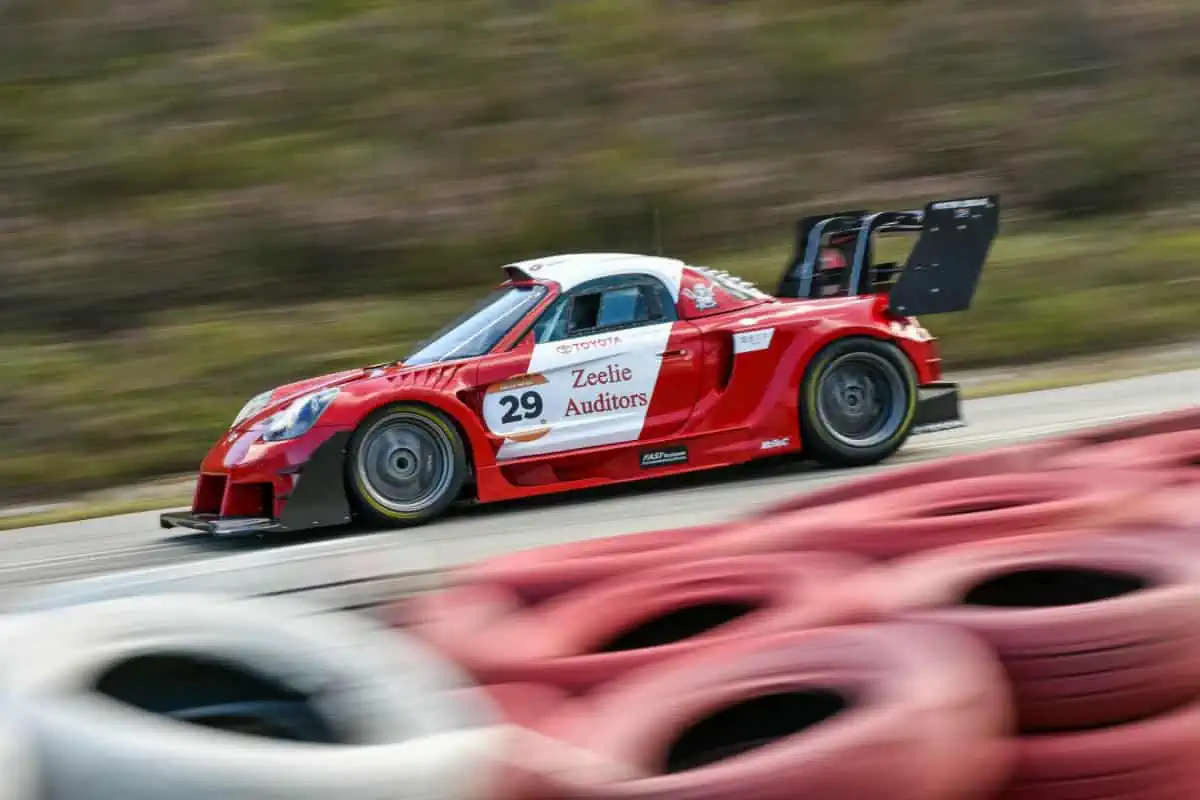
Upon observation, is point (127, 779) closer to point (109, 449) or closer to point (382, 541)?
point (382, 541)

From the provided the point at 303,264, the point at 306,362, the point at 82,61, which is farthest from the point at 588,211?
the point at 82,61

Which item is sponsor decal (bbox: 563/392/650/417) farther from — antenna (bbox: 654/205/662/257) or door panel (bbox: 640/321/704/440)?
antenna (bbox: 654/205/662/257)

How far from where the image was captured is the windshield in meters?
9.01

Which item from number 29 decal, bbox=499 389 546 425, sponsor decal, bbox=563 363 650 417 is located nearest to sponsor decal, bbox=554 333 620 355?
sponsor decal, bbox=563 363 650 417

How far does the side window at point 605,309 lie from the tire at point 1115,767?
6.11 metres

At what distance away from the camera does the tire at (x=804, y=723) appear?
9.04 feet

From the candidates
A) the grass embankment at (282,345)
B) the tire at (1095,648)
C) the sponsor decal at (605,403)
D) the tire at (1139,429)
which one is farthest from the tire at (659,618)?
the grass embankment at (282,345)

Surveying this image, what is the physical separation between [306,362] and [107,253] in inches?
146

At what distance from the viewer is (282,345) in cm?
1510

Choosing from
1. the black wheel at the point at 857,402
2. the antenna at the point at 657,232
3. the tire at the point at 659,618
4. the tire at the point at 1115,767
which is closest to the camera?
the tire at the point at 1115,767

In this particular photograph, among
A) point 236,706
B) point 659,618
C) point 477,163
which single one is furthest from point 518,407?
point 477,163

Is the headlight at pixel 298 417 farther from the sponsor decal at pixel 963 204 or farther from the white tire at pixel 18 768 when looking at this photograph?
the white tire at pixel 18 768

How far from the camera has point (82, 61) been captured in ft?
67.2

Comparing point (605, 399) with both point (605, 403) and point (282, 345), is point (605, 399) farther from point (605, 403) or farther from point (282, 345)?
point (282, 345)
